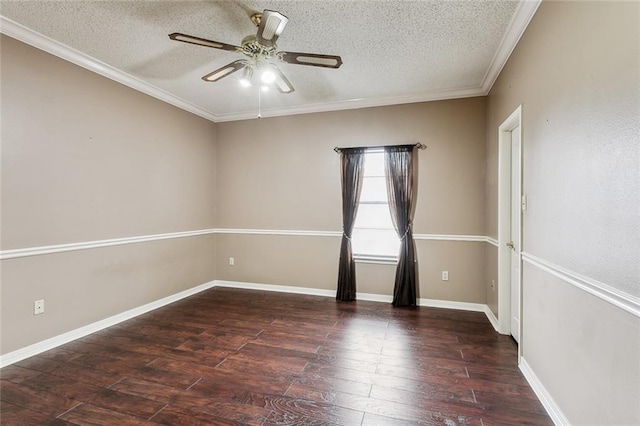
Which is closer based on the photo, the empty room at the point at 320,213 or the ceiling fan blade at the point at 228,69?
the empty room at the point at 320,213

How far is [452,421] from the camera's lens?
1.80 meters

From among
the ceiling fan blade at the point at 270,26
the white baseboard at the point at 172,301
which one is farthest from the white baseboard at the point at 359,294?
the ceiling fan blade at the point at 270,26

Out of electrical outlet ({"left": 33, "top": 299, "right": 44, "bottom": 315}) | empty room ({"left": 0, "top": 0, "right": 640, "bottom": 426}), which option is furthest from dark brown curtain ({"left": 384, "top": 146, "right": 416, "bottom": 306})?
electrical outlet ({"left": 33, "top": 299, "right": 44, "bottom": 315})

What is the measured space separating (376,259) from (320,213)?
3.41 feet

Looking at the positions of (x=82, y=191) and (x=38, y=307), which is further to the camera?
(x=82, y=191)

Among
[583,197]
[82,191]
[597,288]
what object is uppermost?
[82,191]

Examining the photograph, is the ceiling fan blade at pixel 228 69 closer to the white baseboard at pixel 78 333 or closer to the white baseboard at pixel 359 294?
the white baseboard at pixel 78 333

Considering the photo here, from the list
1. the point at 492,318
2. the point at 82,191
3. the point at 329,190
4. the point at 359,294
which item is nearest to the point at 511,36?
the point at 329,190

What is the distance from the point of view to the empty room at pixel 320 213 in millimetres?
1584

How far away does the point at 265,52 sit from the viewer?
2.37m

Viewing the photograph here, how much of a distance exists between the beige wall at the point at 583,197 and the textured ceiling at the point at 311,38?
20.3 inches

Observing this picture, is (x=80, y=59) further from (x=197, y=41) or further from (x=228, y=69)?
(x=197, y=41)

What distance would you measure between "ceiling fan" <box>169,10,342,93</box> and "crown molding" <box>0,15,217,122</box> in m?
1.40

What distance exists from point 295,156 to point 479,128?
98.5 inches
